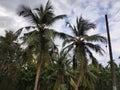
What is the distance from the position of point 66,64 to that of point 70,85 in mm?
3481

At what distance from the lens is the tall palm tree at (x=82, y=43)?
86.3 feet

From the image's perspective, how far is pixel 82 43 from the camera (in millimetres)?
27047

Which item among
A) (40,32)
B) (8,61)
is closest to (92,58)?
(40,32)

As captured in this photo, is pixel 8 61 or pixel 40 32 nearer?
pixel 40 32

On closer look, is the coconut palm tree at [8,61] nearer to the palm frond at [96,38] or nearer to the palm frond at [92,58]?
the palm frond at [92,58]

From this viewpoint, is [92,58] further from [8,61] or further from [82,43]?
[8,61]

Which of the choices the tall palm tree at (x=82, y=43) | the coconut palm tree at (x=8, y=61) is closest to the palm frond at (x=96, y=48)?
the tall palm tree at (x=82, y=43)

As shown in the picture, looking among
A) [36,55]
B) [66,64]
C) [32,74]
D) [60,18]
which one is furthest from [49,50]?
[32,74]

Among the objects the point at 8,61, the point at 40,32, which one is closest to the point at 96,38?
the point at 40,32

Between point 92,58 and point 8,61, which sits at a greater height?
point 8,61

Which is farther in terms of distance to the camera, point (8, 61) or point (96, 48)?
point (8, 61)

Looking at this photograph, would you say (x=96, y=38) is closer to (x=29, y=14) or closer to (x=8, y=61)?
(x=29, y=14)

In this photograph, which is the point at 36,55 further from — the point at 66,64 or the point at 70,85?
the point at 70,85

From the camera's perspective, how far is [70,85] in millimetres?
36781
